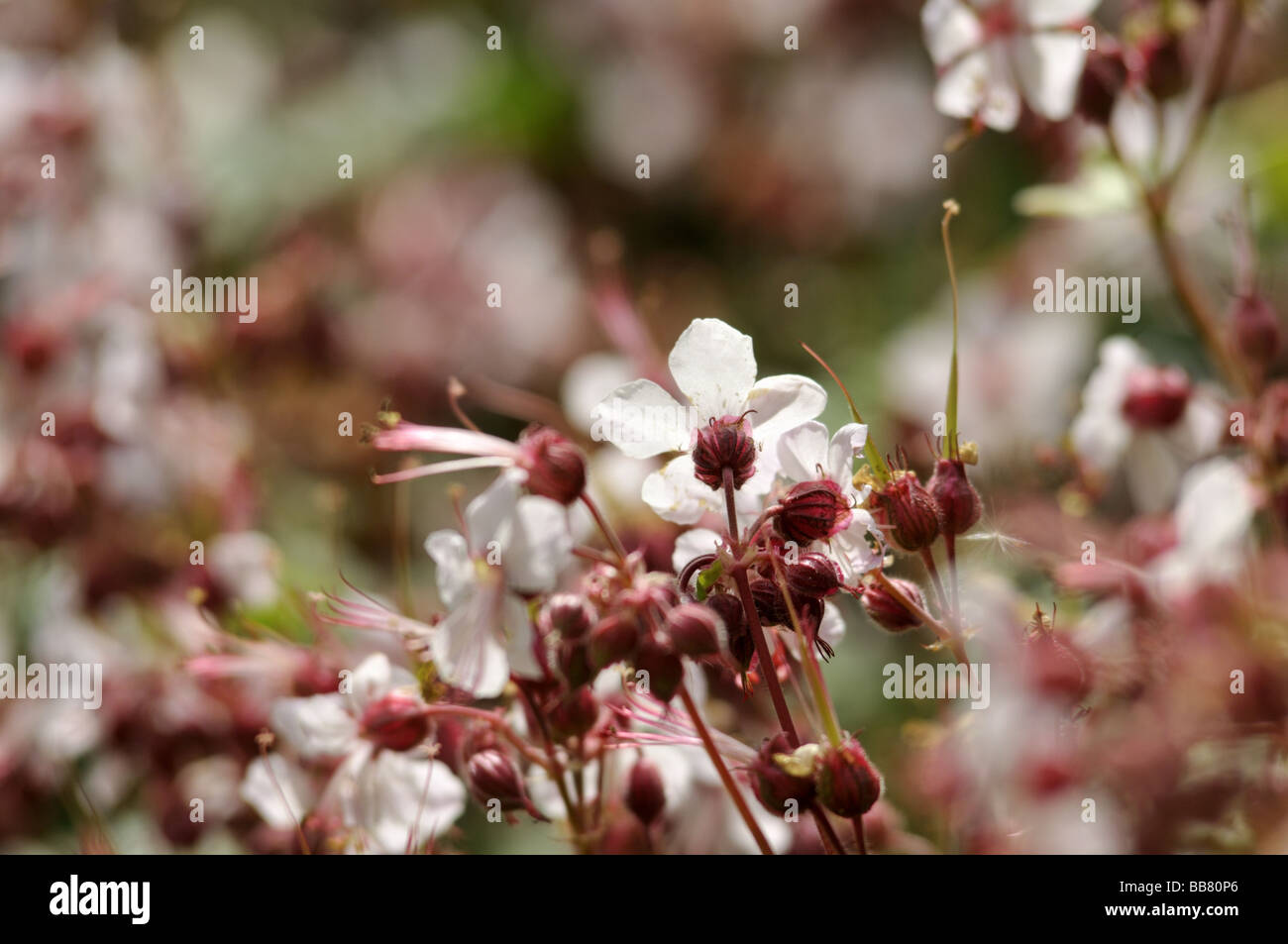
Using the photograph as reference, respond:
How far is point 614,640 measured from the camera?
769 mm

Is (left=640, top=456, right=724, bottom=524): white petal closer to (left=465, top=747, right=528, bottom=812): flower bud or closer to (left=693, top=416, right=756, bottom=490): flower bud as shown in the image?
(left=693, top=416, right=756, bottom=490): flower bud

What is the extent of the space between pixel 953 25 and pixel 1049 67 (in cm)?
10

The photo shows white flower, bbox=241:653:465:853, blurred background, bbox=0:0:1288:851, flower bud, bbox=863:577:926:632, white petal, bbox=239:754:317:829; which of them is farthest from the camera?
blurred background, bbox=0:0:1288:851

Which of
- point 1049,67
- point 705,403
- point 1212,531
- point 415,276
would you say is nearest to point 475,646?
point 705,403

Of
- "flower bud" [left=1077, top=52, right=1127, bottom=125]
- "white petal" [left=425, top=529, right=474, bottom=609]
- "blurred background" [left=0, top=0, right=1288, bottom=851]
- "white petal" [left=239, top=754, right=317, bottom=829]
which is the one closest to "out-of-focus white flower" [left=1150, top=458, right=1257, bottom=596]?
"blurred background" [left=0, top=0, right=1288, bottom=851]

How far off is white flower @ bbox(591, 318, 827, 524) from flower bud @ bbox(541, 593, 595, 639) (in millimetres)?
107

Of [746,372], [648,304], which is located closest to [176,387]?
[648,304]

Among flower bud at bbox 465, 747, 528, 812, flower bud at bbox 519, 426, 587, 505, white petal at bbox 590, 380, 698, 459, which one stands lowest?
flower bud at bbox 465, 747, 528, 812

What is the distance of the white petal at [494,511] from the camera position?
840 millimetres

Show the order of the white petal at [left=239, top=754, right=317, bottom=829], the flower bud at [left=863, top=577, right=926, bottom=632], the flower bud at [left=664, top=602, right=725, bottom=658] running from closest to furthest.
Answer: the flower bud at [left=664, top=602, right=725, bottom=658] < the flower bud at [left=863, top=577, right=926, bottom=632] < the white petal at [left=239, top=754, right=317, bottom=829]

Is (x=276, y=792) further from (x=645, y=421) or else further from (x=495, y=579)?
(x=645, y=421)

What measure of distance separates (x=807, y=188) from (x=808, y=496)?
227cm

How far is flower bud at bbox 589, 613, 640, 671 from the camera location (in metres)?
0.77
